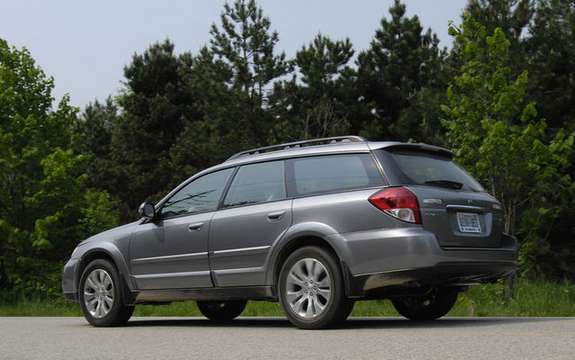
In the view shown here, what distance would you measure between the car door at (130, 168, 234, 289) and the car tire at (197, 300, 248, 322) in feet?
4.15

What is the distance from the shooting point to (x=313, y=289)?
8516 mm

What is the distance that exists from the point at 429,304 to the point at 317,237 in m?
2.04

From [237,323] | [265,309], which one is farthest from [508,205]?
[237,323]

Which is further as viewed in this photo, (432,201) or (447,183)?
(447,183)

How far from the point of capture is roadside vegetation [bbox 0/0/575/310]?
812 inches

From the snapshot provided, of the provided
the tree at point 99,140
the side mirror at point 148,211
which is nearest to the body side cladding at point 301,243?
the side mirror at point 148,211

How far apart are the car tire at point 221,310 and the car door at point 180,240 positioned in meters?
1.27

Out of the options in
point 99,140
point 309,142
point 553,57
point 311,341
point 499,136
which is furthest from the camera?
point 99,140

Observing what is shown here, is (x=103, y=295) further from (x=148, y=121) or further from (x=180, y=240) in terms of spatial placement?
(x=148, y=121)

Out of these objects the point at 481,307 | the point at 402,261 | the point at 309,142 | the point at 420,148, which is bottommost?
the point at 481,307

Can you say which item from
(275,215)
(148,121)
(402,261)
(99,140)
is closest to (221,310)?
(275,215)

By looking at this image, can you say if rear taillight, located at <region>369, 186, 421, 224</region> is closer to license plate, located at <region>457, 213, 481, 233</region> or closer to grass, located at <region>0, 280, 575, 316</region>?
license plate, located at <region>457, 213, 481, 233</region>

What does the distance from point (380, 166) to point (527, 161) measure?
1263 cm

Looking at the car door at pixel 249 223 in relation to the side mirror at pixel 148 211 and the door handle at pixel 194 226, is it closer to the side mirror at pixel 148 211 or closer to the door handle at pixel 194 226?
the door handle at pixel 194 226
